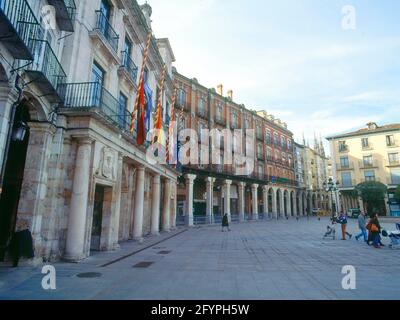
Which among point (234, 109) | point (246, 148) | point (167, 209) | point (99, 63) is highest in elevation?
point (234, 109)

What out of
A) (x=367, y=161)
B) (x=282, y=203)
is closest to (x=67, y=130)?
(x=282, y=203)

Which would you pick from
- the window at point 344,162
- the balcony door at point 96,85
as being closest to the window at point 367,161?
the window at point 344,162

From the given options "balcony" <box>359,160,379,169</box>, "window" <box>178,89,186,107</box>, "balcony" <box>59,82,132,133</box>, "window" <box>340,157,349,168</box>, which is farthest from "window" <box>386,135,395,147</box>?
"balcony" <box>59,82,132,133</box>

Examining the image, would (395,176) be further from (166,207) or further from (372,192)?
(166,207)

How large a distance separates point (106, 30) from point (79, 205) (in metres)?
8.02

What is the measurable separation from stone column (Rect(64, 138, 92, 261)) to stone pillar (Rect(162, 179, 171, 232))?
11424 millimetres

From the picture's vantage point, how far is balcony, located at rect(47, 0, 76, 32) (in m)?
7.91

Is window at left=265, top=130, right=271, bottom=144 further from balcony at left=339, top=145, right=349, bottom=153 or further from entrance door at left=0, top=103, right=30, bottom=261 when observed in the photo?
entrance door at left=0, top=103, right=30, bottom=261

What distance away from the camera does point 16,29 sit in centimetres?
581

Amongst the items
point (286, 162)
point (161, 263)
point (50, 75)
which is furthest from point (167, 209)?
point (286, 162)

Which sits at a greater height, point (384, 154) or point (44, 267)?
point (384, 154)

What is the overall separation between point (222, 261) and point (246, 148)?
30.7 metres
